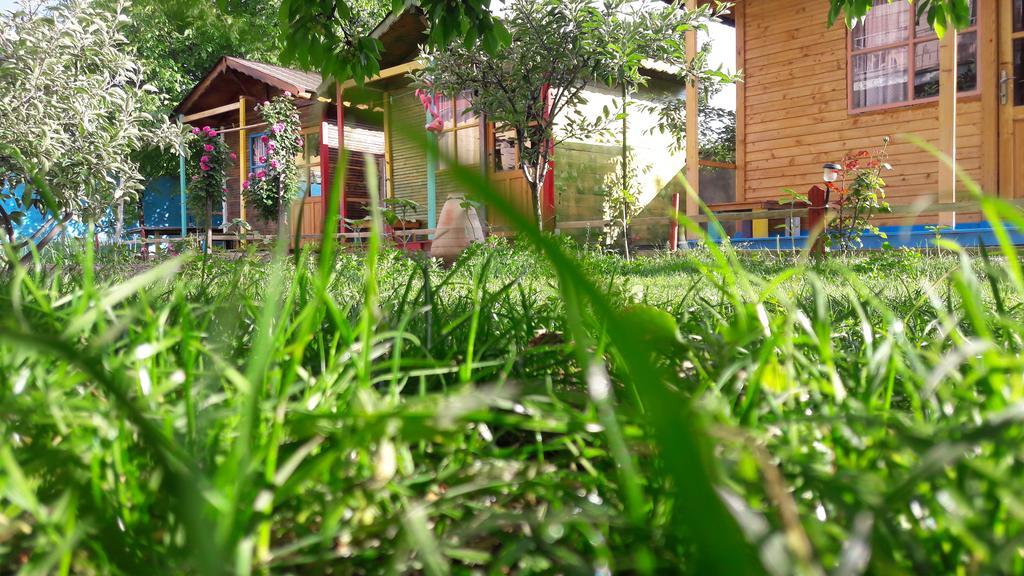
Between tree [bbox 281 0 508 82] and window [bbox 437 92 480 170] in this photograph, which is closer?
tree [bbox 281 0 508 82]

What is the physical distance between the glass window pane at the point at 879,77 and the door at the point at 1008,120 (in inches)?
53.3

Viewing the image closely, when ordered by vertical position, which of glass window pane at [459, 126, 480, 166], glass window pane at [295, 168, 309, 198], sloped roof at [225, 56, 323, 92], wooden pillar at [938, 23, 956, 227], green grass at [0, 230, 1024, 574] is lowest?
green grass at [0, 230, 1024, 574]

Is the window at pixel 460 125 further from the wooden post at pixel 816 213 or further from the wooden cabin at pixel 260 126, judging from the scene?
the wooden post at pixel 816 213

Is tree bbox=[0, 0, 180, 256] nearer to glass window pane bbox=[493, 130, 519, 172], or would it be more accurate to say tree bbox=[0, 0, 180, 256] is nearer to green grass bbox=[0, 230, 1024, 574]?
green grass bbox=[0, 230, 1024, 574]

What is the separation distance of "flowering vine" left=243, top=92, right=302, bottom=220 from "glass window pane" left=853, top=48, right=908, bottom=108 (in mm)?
11798

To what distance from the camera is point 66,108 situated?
212 inches

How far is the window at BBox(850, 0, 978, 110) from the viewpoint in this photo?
10789 mm

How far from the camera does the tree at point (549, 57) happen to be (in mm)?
9242

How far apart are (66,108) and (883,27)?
37.1 feet

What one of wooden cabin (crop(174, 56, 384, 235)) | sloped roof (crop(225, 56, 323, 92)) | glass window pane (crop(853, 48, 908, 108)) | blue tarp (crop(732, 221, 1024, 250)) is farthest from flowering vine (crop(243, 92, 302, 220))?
glass window pane (crop(853, 48, 908, 108))

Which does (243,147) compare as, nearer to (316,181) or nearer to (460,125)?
(316,181)

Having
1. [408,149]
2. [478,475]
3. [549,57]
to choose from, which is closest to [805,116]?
[549,57]

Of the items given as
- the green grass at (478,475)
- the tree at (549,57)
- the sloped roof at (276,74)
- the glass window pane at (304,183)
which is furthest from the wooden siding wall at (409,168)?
the green grass at (478,475)

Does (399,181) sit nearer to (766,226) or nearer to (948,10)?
(766,226)
